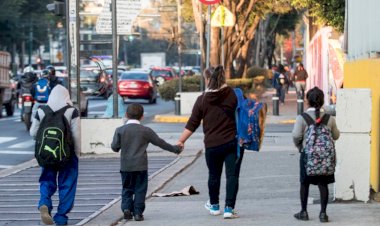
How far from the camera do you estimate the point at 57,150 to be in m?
11.6

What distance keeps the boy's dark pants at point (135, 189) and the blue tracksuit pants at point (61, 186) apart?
0.56 metres

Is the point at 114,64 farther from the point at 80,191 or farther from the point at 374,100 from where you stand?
the point at 374,100

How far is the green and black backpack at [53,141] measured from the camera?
11.6 m

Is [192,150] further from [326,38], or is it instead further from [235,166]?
[326,38]

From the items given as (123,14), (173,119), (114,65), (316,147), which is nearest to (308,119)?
(316,147)

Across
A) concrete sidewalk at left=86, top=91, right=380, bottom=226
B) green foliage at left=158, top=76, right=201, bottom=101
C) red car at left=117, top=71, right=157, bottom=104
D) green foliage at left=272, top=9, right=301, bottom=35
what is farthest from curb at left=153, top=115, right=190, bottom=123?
green foliage at left=272, top=9, right=301, bottom=35

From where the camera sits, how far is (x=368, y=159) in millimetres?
12844

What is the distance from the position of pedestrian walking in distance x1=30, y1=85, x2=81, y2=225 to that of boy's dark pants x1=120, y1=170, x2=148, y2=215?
0.58 m

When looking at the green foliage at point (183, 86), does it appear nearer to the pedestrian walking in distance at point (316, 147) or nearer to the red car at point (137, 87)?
the red car at point (137, 87)

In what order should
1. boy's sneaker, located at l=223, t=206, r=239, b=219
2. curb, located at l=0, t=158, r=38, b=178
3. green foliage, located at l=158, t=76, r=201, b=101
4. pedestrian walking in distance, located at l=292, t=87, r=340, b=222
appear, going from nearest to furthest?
pedestrian walking in distance, located at l=292, t=87, r=340, b=222, boy's sneaker, located at l=223, t=206, r=239, b=219, curb, located at l=0, t=158, r=38, b=178, green foliage, located at l=158, t=76, r=201, b=101

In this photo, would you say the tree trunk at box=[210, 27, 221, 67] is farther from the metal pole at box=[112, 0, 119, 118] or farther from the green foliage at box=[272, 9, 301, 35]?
the green foliage at box=[272, 9, 301, 35]

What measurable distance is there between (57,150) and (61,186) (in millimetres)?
509

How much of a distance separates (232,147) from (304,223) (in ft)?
3.95

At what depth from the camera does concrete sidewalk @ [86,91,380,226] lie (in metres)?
11.9
